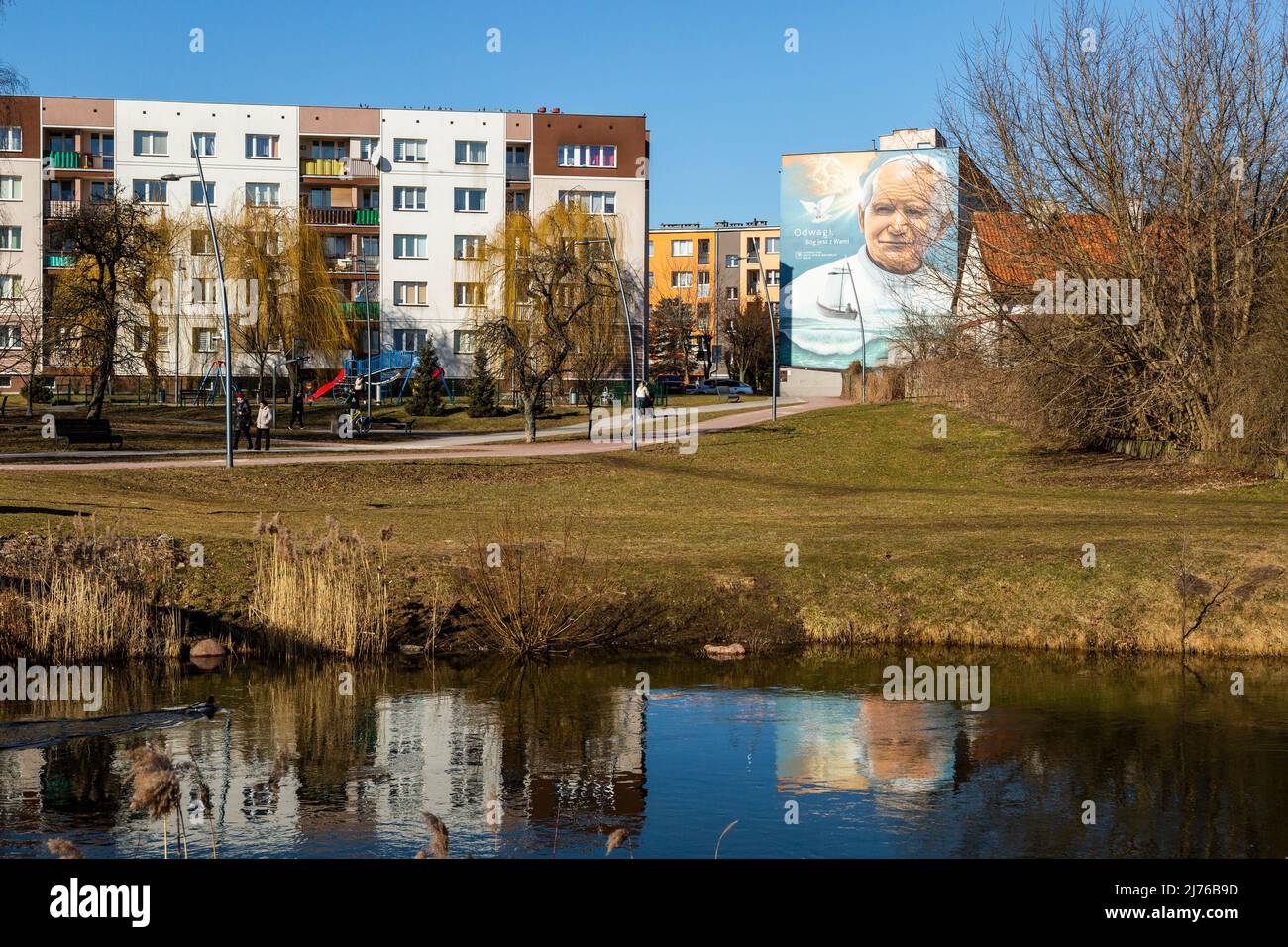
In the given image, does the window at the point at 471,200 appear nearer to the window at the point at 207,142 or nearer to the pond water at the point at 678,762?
the window at the point at 207,142

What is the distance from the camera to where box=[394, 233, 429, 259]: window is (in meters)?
92.2

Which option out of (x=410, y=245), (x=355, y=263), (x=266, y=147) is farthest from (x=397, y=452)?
(x=266, y=147)

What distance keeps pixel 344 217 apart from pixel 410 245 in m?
4.50

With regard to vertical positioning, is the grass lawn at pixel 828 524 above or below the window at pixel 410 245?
below

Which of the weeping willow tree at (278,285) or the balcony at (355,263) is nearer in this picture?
the weeping willow tree at (278,285)

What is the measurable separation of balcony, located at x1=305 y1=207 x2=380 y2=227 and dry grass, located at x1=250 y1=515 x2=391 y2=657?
75.2 metres

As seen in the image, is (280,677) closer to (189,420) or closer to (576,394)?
(189,420)

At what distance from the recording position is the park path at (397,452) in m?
37.1

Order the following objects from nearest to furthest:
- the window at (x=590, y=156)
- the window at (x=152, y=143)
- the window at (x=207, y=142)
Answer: the window at (x=152, y=143) → the window at (x=207, y=142) → the window at (x=590, y=156)

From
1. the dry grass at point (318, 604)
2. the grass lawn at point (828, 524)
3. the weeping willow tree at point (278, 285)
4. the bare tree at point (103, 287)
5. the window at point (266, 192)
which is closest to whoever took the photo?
the dry grass at point (318, 604)

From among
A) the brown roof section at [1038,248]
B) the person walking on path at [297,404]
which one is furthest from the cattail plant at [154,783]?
the person walking on path at [297,404]

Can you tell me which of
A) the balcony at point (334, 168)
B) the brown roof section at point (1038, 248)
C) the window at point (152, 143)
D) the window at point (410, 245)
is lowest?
the brown roof section at point (1038, 248)

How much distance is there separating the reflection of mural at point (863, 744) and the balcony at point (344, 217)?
79.3 meters
